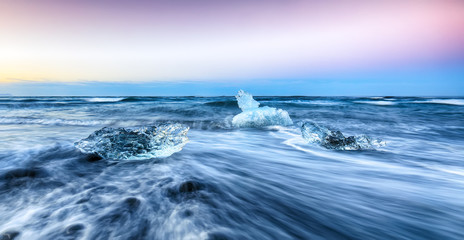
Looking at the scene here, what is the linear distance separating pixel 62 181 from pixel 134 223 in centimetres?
131

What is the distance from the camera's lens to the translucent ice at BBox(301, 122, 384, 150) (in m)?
4.23

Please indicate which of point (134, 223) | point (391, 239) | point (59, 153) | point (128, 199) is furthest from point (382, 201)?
point (59, 153)

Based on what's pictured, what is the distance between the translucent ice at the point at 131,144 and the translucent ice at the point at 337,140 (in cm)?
282

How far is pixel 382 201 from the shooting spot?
84.1 inches

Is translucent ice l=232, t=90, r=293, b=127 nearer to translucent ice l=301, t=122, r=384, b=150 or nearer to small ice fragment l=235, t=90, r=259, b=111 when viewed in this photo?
small ice fragment l=235, t=90, r=259, b=111

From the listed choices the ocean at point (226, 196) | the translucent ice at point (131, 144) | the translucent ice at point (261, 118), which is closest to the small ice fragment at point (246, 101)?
the translucent ice at point (261, 118)

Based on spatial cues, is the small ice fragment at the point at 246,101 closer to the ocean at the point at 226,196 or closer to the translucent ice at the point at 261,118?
the translucent ice at the point at 261,118

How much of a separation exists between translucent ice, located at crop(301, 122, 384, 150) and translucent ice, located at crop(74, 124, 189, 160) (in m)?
2.82

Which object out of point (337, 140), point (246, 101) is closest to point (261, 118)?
point (246, 101)

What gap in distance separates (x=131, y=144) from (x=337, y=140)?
370 cm

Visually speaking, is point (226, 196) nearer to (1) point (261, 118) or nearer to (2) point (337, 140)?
(2) point (337, 140)

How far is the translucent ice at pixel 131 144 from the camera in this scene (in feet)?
10.4

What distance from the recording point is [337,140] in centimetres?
429

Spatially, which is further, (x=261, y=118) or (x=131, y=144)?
(x=261, y=118)
